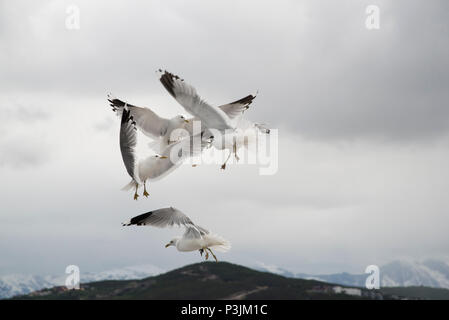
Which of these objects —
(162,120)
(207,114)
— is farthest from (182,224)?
(162,120)

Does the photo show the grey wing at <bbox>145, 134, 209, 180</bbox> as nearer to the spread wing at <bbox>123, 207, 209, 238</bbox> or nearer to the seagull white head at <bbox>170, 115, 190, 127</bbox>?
the spread wing at <bbox>123, 207, 209, 238</bbox>

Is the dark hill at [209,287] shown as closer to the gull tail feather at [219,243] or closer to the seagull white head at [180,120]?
the seagull white head at [180,120]

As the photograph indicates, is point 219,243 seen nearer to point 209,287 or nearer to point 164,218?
point 164,218

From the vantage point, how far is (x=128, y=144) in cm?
504

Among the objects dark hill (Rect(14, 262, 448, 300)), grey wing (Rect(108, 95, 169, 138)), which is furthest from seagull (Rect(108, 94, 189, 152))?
dark hill (Rect(14, 262, 448, 300))

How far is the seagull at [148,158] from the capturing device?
500 cm

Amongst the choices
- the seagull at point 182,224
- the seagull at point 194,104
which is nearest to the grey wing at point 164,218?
the seagull at point 182,224

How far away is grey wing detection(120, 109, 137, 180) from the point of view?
4.99m

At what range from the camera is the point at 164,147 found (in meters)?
5.95

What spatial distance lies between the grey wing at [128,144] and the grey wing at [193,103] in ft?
2.07

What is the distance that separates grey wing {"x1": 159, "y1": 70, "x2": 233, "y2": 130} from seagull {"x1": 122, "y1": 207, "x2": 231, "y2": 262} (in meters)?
0.91
